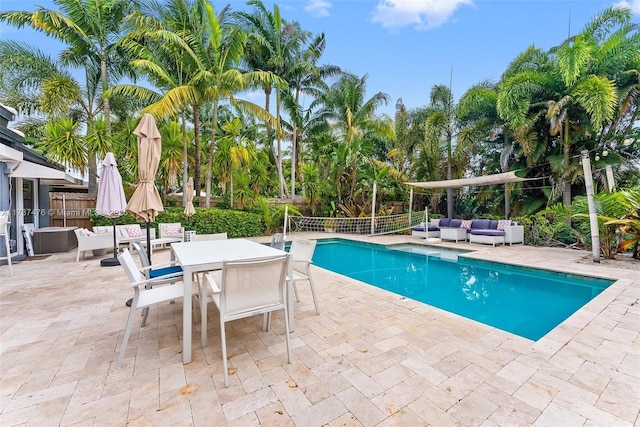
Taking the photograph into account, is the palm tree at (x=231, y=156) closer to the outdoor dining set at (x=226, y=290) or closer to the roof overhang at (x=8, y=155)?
the roof overhang at (x=8, y=155)

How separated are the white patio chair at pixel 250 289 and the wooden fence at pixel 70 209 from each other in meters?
9.91

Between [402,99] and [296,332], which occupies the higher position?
[402,99]

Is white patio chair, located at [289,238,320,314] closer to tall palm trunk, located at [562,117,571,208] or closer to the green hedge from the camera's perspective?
the green hedge

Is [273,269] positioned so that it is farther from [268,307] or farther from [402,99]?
[402,99]

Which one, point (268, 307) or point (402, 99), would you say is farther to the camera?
point (402, 99)

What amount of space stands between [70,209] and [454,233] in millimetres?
13485

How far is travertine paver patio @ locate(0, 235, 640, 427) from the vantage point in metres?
1.83

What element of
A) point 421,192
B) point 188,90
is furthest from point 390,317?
point 421,192

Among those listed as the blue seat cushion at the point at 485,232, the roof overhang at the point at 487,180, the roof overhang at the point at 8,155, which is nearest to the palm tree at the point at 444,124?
the roof overhang at the point at 487,180

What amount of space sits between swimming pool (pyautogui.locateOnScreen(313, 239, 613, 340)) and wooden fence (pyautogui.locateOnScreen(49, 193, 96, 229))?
820 cm

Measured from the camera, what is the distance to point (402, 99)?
54.0 feet

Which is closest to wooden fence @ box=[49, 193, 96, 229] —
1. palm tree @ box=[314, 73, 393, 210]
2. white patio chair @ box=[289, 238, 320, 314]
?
white patio chair @ box=[289, 238, 320, 314]

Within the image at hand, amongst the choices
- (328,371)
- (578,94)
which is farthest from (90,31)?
(578,94)

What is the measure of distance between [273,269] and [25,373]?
215 cm
